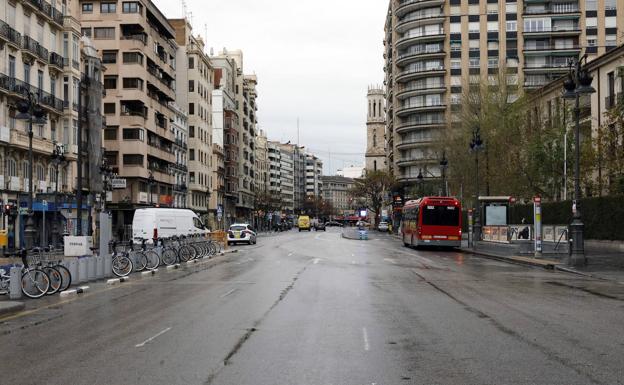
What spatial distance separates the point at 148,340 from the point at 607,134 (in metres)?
34.5

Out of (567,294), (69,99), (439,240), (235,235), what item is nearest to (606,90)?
(439,240)

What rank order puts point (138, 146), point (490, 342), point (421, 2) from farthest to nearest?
point (421, 2) < point (138, 146) < point (490, 342)

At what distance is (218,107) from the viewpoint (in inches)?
4245

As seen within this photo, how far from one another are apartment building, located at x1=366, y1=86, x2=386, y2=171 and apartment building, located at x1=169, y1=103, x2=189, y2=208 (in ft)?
308

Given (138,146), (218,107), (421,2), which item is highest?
(421,2)

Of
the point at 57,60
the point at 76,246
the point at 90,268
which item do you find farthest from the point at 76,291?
the point at 57,60

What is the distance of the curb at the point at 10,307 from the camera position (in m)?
13.8

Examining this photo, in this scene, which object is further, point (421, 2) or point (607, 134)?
point (421, 2)

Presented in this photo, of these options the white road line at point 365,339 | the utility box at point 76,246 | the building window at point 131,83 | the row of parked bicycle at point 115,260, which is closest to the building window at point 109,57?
the building window at point 131,83

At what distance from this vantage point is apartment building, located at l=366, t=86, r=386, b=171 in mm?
177125

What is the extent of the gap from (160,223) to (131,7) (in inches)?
1488

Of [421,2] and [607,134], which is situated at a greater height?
[421,2]

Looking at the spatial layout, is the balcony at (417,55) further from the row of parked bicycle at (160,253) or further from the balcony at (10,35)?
the row of parked bicycle at (160,253)

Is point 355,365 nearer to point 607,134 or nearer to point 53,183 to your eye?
point 607,134
